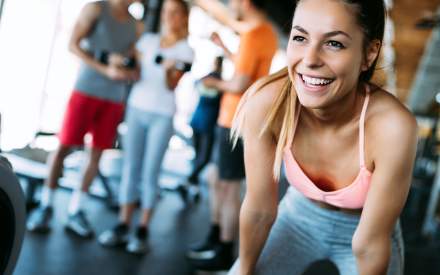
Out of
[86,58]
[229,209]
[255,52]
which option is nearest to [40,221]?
[86,58]

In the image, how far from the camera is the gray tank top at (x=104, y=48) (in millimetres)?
2465

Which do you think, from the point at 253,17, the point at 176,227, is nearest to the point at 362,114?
the point at 253,17

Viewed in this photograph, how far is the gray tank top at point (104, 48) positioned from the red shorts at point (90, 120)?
0.04 metres

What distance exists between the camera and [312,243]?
4.23ft

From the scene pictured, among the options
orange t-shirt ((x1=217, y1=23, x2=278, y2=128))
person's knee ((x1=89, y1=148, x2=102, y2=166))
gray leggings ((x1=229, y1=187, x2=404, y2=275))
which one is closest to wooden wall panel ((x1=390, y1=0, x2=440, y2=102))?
orange t-shirt ((x1=217, y1=23, x2=278, y2=128))

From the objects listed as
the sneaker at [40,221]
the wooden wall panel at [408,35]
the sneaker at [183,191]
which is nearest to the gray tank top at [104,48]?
the sneaker at [40,221]

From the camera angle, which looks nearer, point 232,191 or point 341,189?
point 341,189

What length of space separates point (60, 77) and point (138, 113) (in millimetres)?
1588

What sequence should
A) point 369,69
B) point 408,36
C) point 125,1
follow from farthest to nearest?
point 408,36, point 125,1, point 369,69

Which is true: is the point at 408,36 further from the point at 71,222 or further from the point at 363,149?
the point at 363,149

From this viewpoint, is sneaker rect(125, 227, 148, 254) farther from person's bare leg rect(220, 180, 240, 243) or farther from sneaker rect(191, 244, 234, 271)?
person's bare leg rect(220, 180, 240, 243)

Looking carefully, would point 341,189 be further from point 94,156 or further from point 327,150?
point 94,156

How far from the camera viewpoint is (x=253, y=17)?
2.25 metres

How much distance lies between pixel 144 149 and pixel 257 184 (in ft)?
4.42
